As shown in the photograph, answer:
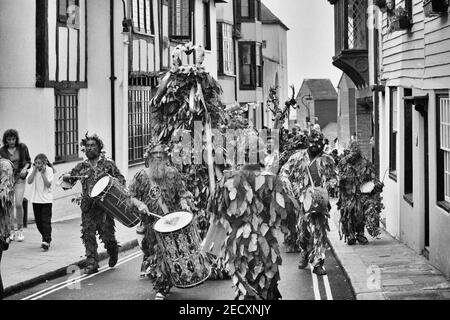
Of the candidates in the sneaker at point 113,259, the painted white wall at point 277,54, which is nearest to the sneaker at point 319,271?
the sneaker at point 113,259

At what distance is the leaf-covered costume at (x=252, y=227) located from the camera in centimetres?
969

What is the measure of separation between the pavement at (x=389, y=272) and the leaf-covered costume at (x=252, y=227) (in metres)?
2.36

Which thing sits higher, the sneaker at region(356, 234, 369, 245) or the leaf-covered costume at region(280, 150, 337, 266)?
the leaf-covered costume at region(280, 150, 337, 266)

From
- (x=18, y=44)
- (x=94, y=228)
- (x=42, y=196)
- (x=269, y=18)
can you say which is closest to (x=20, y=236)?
(x=42, y=196)

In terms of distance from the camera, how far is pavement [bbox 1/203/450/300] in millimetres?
12281

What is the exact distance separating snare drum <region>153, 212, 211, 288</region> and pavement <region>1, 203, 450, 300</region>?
6.48 feet

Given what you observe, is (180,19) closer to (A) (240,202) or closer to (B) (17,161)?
(B) (17,161)

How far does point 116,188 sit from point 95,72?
12.5 meters

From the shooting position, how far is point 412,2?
16906 mm

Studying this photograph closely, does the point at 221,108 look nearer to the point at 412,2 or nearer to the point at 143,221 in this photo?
the point at 143,221

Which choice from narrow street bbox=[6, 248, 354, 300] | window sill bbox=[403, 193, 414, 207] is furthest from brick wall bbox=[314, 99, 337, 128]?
narrow street bbox=[6, 248, 354, 300]

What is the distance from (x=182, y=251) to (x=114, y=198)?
209cm

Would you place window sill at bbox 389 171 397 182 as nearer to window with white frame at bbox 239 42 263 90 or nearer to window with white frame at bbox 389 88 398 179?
window with white frame at bbox 389 88 398 179
